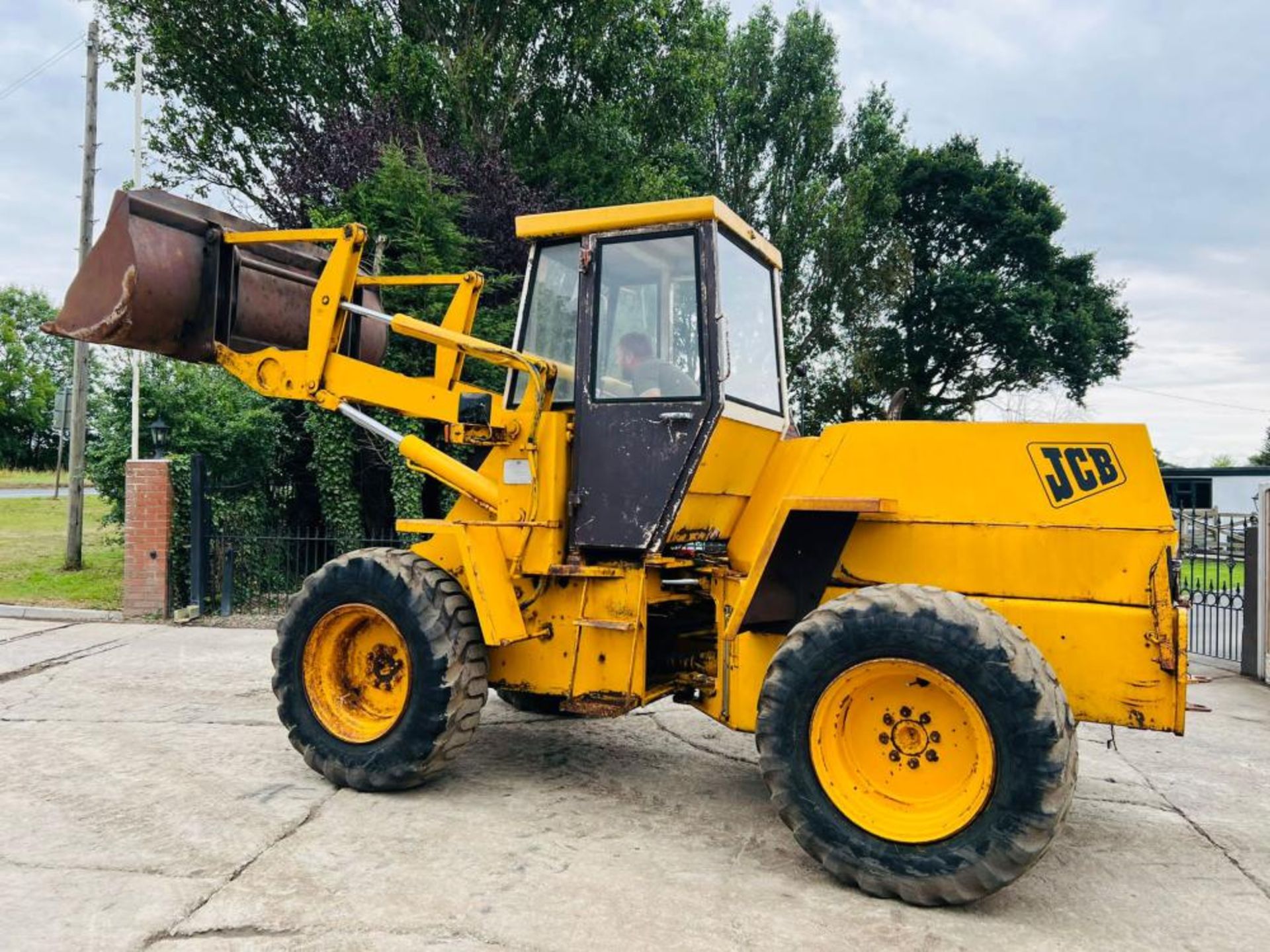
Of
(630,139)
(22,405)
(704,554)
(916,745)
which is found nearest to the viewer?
(916,745)

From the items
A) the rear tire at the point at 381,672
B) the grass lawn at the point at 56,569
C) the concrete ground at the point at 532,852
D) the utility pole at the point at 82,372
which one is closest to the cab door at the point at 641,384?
the rear tire at the point at 381,672

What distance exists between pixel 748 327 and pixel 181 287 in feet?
9.69

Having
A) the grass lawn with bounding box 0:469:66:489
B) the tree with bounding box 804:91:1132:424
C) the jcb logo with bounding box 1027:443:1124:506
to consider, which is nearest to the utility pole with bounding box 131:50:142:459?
the jcb logo with bounding box 1027:443:1124:506

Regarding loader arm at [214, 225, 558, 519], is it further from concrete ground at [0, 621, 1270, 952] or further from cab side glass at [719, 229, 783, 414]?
concrete ground at [0, 621, 1270, 952]

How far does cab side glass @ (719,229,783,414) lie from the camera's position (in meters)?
4.42

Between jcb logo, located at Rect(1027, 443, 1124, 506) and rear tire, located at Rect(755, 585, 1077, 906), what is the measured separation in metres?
0.64

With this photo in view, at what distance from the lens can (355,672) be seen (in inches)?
187

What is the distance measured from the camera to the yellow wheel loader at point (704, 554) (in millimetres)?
3441

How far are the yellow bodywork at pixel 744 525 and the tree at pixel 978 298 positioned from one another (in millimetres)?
18519

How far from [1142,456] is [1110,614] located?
63cm

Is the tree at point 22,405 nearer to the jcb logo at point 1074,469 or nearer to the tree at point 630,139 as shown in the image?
the tree at point 630,139

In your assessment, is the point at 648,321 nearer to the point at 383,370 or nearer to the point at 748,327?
the point at 748,327

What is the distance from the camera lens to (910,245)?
83.7 ft

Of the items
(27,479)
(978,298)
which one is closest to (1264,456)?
(978,298)
